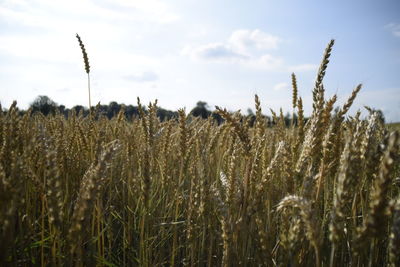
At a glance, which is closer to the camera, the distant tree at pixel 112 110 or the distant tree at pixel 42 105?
the distant tree at pixel 42 105

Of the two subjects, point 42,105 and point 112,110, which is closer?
point 42,105

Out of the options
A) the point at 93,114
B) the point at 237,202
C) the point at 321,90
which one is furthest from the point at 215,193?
the point at 93,114

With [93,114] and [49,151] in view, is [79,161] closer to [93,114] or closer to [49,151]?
[93,114]

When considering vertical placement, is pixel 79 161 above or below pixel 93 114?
below

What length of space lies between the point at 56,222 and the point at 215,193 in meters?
0.69

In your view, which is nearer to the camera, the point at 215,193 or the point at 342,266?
the point at 215,193

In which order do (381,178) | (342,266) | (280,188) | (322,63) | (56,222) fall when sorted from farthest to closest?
1. (280,188)
2. (342,266)
3. (322,63)
4. (56,222)
5. (381,178)

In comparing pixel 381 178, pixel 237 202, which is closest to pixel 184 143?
pixel 237 202

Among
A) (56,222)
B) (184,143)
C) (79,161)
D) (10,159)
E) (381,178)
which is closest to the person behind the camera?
(381,178)

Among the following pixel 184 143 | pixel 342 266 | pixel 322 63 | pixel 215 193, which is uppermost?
pixel 322 63

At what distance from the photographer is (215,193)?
1.33 m

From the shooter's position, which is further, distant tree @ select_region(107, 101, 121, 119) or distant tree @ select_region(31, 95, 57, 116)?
distant tree @ select_region(107, 101, 121, 119)

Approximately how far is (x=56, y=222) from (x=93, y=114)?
1.61 metres

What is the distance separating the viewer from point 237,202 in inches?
57.2
